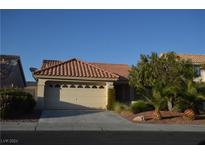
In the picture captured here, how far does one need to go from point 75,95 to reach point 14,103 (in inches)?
286

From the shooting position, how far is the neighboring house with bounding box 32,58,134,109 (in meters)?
25.6

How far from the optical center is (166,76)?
2295 cm

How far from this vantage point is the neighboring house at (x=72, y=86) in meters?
25.6

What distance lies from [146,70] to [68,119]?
708 cm

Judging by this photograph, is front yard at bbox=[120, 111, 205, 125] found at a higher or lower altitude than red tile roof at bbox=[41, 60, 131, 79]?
lower

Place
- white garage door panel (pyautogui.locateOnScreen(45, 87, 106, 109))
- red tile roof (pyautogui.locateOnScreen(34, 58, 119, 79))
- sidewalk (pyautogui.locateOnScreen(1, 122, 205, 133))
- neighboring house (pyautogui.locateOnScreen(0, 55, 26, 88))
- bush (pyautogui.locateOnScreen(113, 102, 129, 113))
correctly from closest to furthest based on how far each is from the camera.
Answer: sidewalk (pyautogui.locateOnScreen(1, 122, 205, 133)), bush (pyautogui.locateOnScreen(113, 102, 129, 113)), white garage door panel (pyautogui.locateOnScreen(45, 87, 106, 109)), red tile roof (pyautogui.locateOnScreen(34, 58, 119, 79)), neighboring house (pyautogui.locateOnScreen(0, 55, 26, 88))

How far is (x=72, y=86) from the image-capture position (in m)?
26.6

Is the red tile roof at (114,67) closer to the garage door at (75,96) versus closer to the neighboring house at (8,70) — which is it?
the neighboring house at (8,70)

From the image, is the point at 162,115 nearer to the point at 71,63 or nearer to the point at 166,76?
the point at 166,76

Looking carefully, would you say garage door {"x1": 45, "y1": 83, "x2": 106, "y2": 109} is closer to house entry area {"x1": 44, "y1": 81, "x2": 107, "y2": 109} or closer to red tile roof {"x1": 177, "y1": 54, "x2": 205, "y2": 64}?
house entry area {"x1": 44, "y1": 81, "x2": 107, "y2": 109}

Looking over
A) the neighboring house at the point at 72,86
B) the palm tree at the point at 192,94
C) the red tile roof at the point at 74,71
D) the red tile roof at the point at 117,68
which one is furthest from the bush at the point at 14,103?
the red tile roof at the point at 117,68

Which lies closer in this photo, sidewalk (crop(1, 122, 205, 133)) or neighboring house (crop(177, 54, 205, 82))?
sidewalk (crop(1, 122, 205, 133))

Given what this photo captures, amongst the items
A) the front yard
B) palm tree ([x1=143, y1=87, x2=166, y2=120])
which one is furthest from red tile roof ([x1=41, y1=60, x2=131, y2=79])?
the front yard

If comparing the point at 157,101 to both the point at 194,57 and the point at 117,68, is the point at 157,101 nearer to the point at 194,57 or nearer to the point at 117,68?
the point at 117,68
